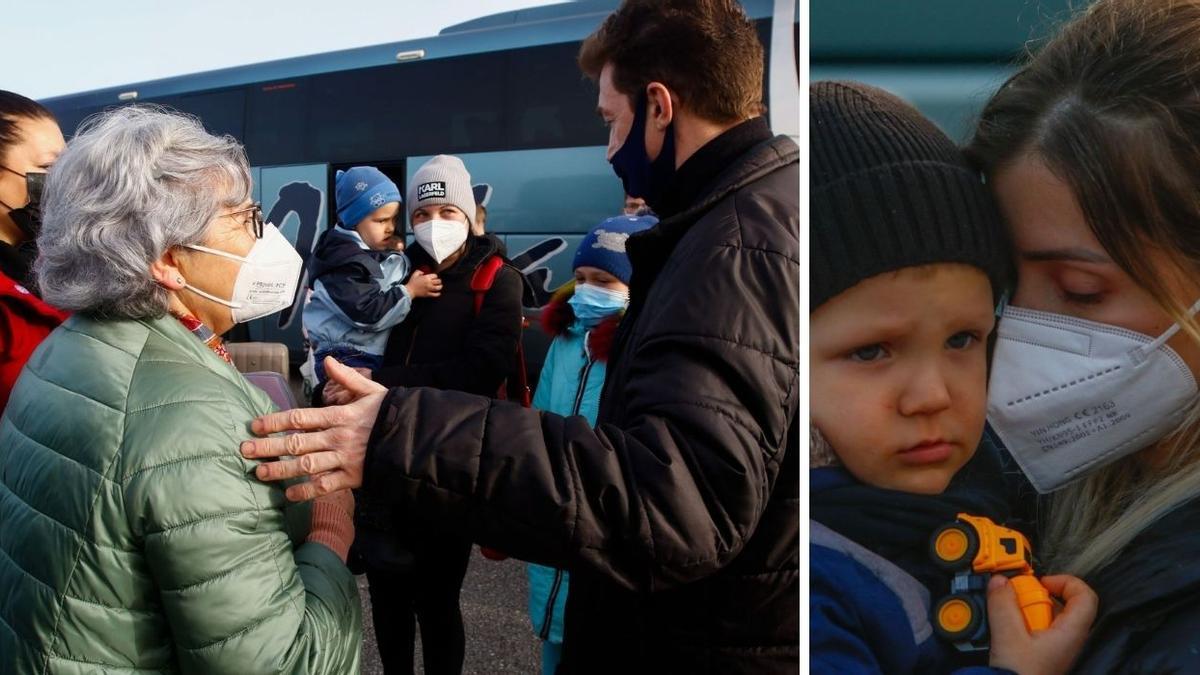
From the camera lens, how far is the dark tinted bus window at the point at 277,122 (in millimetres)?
8961

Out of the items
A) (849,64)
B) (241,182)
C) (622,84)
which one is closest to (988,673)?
(849,64)

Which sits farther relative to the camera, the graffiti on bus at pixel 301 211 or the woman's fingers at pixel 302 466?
the graffiti on bus at pixel 301 211

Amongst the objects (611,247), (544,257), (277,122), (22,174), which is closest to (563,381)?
(611,247)

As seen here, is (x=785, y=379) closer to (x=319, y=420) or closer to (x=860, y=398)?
(x=860, y=398)

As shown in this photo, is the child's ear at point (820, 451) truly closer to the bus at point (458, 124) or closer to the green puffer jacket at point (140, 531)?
the green puffer jacket at point (140, 531)

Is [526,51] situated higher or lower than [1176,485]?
higher

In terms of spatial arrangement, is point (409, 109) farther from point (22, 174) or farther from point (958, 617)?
point (958, 617)

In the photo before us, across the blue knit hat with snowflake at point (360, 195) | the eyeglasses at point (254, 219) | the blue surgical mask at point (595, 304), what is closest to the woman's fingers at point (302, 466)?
the eyeglasses at point (254, 219)

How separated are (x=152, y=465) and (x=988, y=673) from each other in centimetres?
106

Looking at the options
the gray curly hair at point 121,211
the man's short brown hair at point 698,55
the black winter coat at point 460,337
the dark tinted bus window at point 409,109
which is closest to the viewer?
the gray curly hair at point 121,211

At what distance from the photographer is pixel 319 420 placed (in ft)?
3.84

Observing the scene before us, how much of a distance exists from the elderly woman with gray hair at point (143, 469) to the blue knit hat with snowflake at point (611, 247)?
143 centimetres

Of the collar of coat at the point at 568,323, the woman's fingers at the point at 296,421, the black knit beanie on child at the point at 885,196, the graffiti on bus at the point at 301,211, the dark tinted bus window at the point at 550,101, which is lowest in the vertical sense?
the woman's fingers at the point at 296,421

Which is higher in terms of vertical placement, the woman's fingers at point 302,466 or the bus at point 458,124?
the bus at point 458,124
